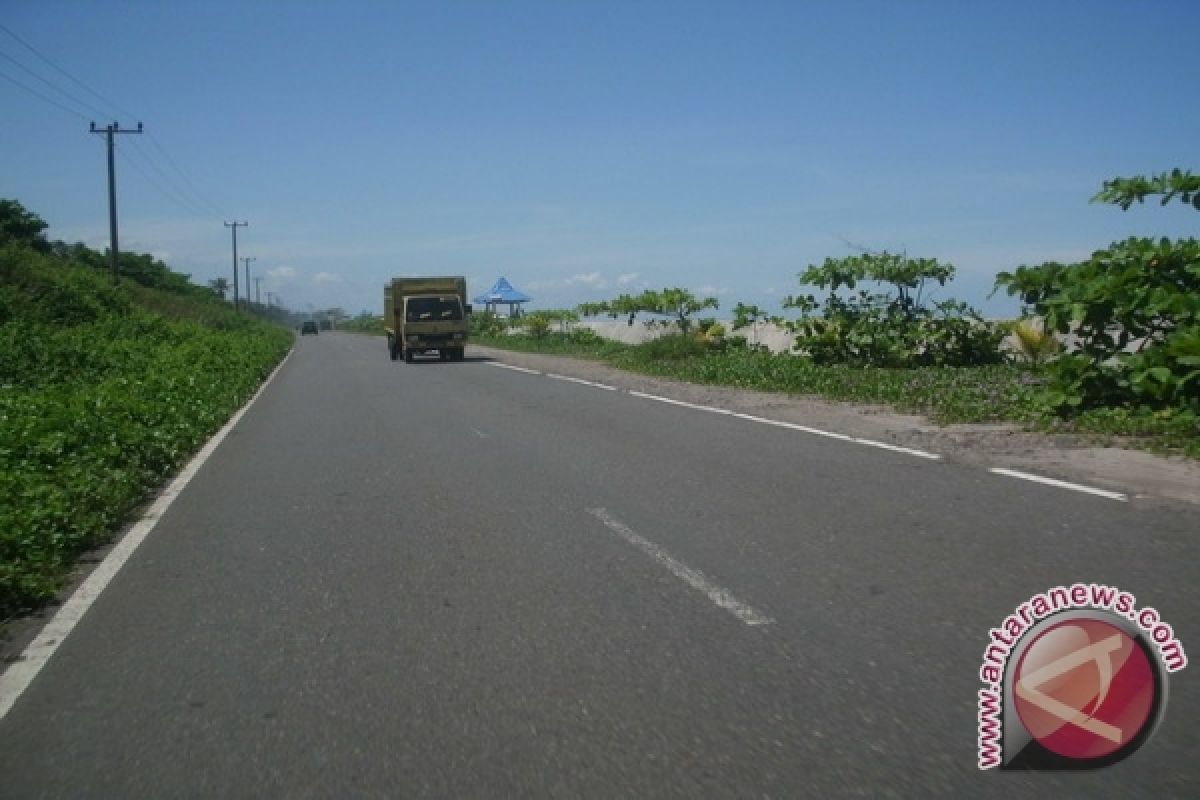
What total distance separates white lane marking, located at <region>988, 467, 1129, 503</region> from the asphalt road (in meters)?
0.23

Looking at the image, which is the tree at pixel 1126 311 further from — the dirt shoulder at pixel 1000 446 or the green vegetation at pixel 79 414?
the green vegetation at pixel 79 414

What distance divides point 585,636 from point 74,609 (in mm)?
3043

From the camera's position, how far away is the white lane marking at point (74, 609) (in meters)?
4.73

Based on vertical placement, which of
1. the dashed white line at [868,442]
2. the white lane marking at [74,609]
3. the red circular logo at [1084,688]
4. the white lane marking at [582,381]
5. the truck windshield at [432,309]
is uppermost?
the truck windshield at [432,309]

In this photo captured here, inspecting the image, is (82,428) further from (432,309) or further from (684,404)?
(432,309)

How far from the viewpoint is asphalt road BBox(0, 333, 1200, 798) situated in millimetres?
3672

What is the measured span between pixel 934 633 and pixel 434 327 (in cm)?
3124

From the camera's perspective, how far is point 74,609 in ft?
19.4

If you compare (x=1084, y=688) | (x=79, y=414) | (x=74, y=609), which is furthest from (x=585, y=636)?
(x=79, y=414)

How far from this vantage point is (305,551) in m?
7.07

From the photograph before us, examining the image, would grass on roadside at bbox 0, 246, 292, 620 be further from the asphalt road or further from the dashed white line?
the dashed white line

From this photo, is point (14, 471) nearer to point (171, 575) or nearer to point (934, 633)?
point (171, 575)

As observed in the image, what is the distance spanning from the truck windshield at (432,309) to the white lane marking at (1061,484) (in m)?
27.6

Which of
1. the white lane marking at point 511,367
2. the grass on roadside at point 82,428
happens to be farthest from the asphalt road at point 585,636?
the white lane marking at point 511,367
